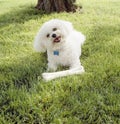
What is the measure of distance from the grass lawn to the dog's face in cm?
39

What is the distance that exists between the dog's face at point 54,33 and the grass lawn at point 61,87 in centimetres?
39

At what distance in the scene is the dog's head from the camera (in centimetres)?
448

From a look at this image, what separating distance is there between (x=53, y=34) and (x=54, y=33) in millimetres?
20

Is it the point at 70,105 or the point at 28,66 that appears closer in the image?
the point at 70,105

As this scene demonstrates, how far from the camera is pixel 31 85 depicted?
3.98 m

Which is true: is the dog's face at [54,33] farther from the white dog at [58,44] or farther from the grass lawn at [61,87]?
the grass lawn at [61,87]

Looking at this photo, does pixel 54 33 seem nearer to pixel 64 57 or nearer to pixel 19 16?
pixel 64 57

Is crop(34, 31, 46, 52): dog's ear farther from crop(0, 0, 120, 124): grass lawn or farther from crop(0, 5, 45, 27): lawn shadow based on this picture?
crop(0, 5, 45, 27): lawn shadow

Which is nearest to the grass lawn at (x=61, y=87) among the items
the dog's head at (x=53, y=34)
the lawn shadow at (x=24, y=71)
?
the lawn shadow at (x=24, y=71)

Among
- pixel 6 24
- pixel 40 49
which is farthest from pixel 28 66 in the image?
pixel 6 24

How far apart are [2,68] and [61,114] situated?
1.71 m

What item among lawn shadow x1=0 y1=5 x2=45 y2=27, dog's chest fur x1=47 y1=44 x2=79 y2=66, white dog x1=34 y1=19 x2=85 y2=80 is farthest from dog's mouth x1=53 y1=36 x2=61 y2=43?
lawn shadow x1=0 y1=5 x2=45 y2=27

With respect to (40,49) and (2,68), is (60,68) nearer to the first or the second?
(40,49)

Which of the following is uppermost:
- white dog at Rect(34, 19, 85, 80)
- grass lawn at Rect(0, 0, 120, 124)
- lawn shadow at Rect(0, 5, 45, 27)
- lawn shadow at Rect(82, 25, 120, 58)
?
white dog at Rect(34, 19, 85, 80)
